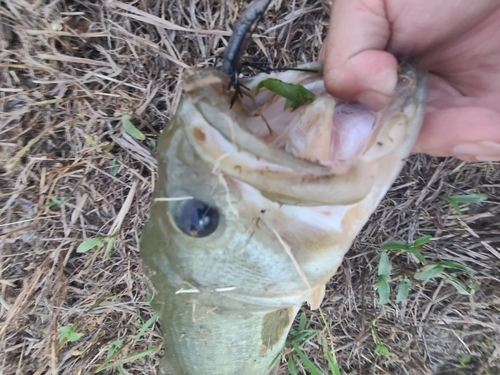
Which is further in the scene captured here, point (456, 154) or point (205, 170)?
point (456, 154)

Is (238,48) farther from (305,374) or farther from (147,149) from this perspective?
(305,374)

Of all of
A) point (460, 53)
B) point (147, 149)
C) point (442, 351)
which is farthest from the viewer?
point (442, 351)

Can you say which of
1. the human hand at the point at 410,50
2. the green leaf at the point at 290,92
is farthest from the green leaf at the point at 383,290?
the green leaf at the point at 290,92

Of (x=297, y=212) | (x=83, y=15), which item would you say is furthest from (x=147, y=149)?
(x=297, y=212)

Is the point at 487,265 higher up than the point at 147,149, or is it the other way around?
the point at 147,149

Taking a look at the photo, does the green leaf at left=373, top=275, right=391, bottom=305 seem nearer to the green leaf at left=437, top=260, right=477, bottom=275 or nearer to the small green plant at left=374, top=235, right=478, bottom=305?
the small green plant at left=374, top=235, right=478, bottom=305

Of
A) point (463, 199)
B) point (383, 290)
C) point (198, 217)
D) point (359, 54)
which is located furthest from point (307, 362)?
point (359, 54)

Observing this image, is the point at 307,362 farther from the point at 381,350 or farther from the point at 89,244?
the point at 89,244
